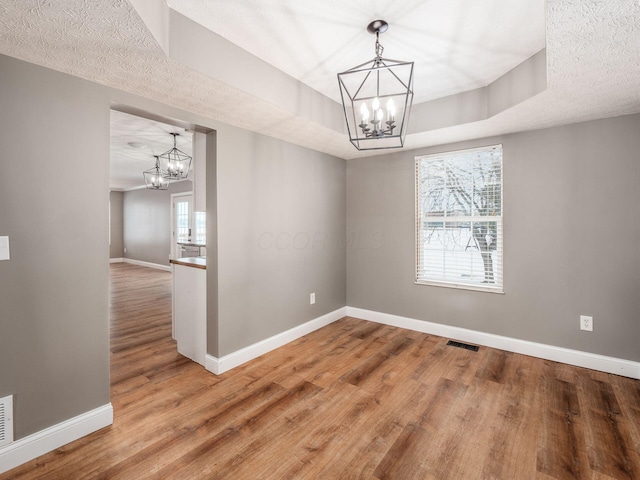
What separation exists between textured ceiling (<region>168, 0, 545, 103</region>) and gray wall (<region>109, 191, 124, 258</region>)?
9.94m

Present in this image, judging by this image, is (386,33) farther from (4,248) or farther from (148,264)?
(148,264)

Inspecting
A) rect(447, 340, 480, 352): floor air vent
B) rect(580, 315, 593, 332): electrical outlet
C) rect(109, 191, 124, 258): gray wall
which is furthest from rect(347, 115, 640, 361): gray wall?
rect(109, 191, 124, 258): gray wall

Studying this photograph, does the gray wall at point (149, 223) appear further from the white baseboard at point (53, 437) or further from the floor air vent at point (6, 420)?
the floor air vent at point (6, 420)


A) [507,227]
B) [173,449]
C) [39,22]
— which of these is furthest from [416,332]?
[39,22]

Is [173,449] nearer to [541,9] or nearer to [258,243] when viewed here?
[258,243]

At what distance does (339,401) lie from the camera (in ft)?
7.40

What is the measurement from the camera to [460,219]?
134 inches

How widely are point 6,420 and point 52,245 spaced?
96 cm

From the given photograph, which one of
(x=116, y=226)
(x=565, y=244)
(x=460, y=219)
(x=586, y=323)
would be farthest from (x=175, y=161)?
(x=116, y=226)

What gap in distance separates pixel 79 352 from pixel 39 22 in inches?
70.3

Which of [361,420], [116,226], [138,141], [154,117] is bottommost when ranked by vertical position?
[361,420]

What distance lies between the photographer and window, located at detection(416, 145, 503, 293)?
3229 mm

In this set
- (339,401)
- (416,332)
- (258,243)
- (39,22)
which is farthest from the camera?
(416,332)

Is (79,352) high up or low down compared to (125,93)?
down
